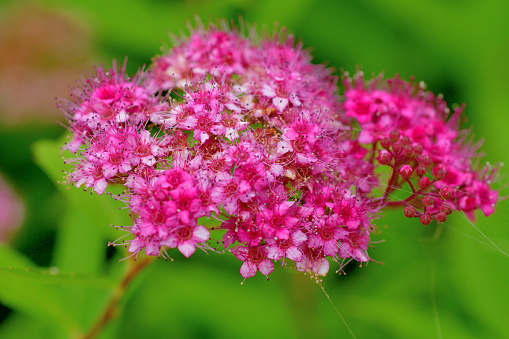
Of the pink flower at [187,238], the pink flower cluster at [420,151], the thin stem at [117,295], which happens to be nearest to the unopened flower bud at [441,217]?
the pink flower cluster at [420,151]

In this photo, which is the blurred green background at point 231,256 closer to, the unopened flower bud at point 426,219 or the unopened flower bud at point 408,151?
the unopened flower bud at point 426,219

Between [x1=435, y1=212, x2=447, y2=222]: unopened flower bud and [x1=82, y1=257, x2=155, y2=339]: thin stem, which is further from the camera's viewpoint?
[x1=82, y1=257, x2=155, y2=339]: thin stem

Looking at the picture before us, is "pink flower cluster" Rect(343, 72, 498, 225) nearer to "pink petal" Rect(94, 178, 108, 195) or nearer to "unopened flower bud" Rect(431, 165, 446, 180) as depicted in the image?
"unopened flower bud" Rect(431, 165, 446, 180)

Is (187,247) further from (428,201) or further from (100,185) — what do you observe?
(428,201)

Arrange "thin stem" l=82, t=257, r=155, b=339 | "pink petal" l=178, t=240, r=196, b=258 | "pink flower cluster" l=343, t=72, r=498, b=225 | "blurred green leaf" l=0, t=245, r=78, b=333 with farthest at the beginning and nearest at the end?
"blurred green leaf" l=0, t=245, r=78, b=333, "thin stem" l=82, t=257, r=155, b=339, "pink flower cluster" l=343, t=72, r=498, b=225, "pink petal" l=178, t=240, r=196, b=258

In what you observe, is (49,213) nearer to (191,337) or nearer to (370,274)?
(191,337)

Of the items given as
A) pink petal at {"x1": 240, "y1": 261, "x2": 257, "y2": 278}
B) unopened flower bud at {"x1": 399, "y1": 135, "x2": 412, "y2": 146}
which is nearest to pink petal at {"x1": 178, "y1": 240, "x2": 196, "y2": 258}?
pink petal at {"x1": 240, "y1": 261, "x2": 257, "y2": 278}
